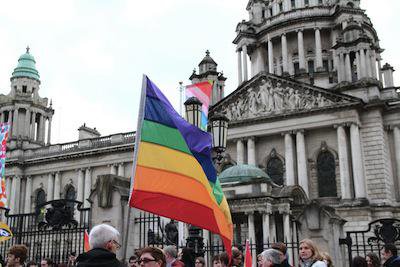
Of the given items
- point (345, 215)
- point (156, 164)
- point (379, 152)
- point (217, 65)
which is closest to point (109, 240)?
point (156, 164)

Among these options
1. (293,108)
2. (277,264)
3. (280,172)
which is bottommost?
(277,264)

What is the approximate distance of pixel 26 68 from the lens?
62969 millimetres

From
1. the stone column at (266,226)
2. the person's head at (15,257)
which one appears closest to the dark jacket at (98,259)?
the person's head at (15,257)

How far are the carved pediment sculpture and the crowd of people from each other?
104 ft

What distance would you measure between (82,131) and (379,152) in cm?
3331

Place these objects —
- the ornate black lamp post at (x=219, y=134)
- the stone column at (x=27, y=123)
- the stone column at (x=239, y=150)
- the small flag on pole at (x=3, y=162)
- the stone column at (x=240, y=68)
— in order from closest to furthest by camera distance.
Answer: the ornate black lamp post at (x=219, y=134) < the small flag on pole at (x=3, y=162) < the stone column at (x=239, y=150) < the stone column at (x=240, y=68) < the stone column at (x=27, y=123)

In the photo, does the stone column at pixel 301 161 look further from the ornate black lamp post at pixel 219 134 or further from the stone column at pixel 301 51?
the ornate black lamp post at pixel 219 134

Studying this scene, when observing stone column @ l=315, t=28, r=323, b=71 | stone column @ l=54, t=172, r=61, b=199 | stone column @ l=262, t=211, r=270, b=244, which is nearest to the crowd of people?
stone column @ l=262, t=211, r=270, b=244

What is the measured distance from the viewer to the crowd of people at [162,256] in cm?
556

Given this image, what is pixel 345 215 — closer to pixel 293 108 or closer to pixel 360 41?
pixel 293 108

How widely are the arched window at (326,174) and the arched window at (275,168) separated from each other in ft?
9.98

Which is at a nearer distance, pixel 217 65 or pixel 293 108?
pixel 293 108

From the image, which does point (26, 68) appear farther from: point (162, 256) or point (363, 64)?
point (162, 256)

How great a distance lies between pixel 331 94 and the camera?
41188 mm
